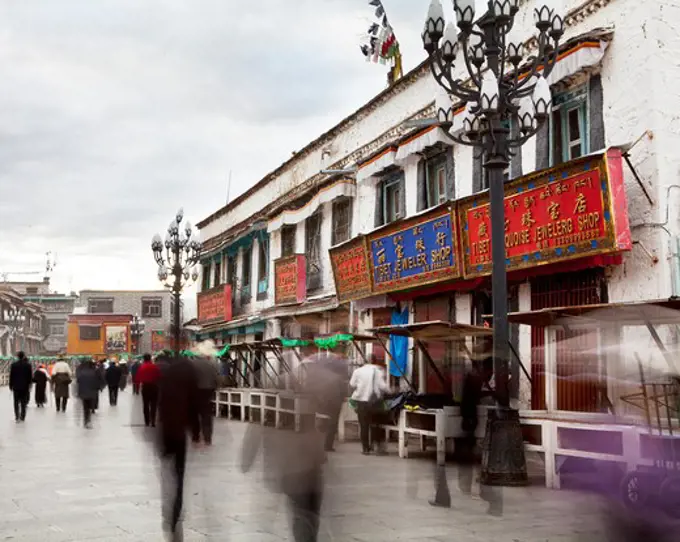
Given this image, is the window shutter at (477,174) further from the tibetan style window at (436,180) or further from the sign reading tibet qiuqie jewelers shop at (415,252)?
the tibetan style window at (436,180)

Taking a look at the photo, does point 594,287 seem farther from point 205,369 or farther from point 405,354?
point 205,369

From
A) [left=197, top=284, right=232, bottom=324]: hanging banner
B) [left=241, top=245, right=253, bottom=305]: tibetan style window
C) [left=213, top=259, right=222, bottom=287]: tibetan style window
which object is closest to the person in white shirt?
[left=241, top=245, right=253, bottom=305]: tibetan style window

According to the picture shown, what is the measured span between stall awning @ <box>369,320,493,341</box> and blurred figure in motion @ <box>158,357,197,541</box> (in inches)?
244

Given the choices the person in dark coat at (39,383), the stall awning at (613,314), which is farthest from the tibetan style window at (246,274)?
the stall awning at (613,314)

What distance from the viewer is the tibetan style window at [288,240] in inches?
1035

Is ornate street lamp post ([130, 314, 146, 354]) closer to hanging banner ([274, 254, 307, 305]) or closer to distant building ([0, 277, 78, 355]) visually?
distant building ([0, 277, 78, 355])

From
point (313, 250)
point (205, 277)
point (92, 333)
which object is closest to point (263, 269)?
point (313, 250)

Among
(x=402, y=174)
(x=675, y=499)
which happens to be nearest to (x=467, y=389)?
(x=675, y=499)

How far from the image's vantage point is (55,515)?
320 inches

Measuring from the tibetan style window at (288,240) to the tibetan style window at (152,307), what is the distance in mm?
67393

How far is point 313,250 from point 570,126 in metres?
11.7

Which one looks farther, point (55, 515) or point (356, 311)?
point (356, 311)

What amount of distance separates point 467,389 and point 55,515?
5060 millimetres

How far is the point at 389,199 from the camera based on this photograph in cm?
1986
